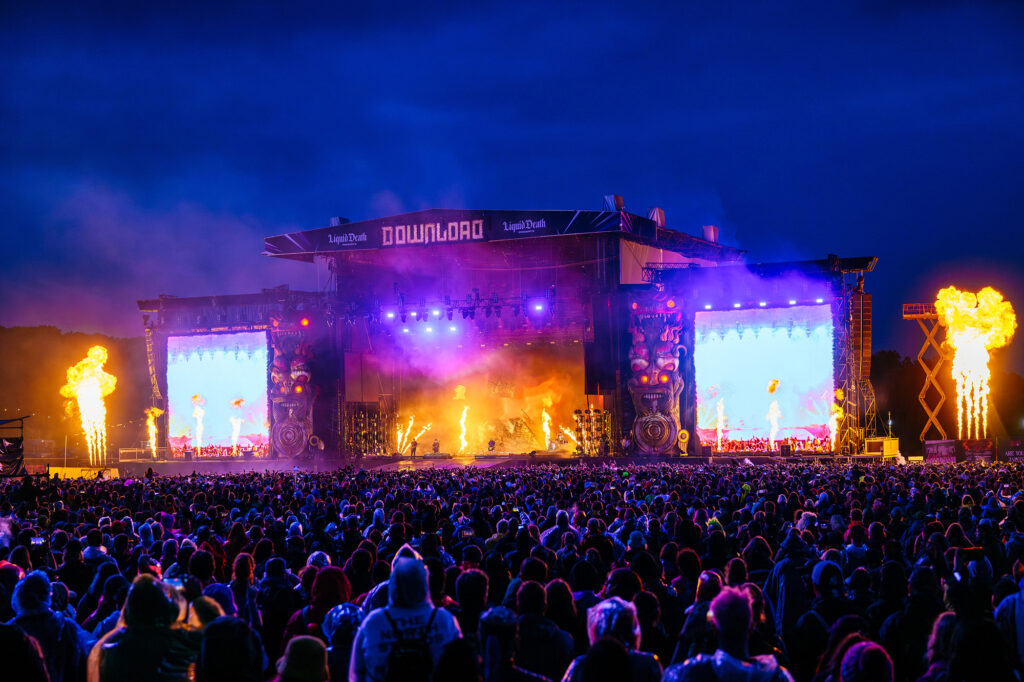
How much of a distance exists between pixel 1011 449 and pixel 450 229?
2521cm

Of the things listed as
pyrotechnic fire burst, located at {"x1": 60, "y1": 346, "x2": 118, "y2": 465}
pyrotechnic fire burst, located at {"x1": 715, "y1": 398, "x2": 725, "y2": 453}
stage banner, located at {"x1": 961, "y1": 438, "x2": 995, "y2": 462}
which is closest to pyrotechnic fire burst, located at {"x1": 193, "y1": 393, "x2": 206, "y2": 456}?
pyrotechnic fire burst, located at {"x1": 60, "y1": 346, "x2": 118, "y2": 465}

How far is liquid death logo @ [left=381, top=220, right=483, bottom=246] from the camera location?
43.8 m

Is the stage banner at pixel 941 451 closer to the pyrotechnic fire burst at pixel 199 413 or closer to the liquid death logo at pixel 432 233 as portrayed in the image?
the liquid death logo at pixel 432 233

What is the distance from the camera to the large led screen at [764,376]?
3903 cm

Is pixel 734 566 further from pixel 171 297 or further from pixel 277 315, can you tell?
pixel 171 297

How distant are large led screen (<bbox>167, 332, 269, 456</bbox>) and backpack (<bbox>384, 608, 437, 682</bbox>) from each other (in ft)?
144

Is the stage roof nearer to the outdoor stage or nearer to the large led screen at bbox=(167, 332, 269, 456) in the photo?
the outdoor stage

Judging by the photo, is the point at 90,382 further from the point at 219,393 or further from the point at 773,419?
→ the point at 773,419

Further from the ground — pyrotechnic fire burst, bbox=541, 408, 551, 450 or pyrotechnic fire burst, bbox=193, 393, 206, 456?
pyrotechnic fire burst, bbox=193, 393, 206, 456

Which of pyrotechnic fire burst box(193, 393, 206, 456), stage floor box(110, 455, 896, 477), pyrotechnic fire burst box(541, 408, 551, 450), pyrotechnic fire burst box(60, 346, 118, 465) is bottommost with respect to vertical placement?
stage floor box(110, 455, 896, 477)

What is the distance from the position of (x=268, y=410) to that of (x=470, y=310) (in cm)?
1213

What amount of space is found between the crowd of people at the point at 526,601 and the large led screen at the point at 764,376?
27.8 meters

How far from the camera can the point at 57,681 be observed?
17.9 feet

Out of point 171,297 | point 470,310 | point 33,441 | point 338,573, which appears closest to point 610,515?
point 338,573
